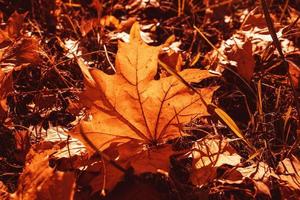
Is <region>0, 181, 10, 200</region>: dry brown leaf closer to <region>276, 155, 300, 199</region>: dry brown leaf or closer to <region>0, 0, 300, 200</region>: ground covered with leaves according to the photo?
<region>0, 0, 300, 200</region>: ground covered with leaves

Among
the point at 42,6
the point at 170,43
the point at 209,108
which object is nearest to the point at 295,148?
the point at 209,108

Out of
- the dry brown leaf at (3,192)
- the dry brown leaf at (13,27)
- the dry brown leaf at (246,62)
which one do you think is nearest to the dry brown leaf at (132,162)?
the dry brown leaf at (3,192)

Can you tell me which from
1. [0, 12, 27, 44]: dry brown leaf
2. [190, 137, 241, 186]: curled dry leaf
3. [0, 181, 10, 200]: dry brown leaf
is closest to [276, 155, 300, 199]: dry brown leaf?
[190, 137, 241, 186]: curled dry leaf

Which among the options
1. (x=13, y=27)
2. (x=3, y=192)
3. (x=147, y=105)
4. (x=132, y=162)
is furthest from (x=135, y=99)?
(x=13, y=27)

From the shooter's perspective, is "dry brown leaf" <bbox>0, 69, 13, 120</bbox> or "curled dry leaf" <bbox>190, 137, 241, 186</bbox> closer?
"curled dry leaf" <bbox>190, 137, 241, 186</bbox>

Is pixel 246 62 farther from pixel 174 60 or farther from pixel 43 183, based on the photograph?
pixel 43 183

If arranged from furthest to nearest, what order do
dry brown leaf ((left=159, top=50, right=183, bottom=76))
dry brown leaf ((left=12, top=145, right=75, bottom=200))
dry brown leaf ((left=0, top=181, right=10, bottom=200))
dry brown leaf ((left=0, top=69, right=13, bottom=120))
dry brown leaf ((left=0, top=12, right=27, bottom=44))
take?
dry brown leaf ((left=0, top=12, right=27, bottom=44)) → dry brown leaf ((left=159, top=50, right=183, bottom=76)) → dry brown leaf ((left=0, top=69, right=13, bottom=120)) → dry brown leaf ((left=0, top=181, right=10, bottom=200)) → dry brown leaf ((left=12, top=145, right=75, bottom=200))

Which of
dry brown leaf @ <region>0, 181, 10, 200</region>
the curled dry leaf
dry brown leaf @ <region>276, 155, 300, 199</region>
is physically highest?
the curled dry leaf

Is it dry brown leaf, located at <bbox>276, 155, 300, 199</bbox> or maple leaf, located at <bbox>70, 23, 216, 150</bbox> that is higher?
maple leaf, located at <bbox>70, 23, 216, 150</bbox>
